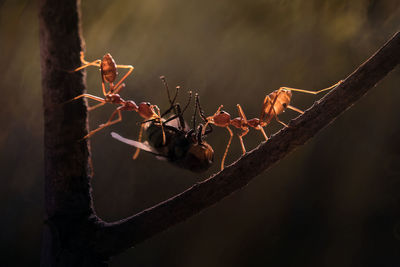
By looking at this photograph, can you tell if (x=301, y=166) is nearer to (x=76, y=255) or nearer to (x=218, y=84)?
(x=218, y=84)

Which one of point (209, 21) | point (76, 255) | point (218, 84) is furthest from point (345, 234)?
point (76, 255)

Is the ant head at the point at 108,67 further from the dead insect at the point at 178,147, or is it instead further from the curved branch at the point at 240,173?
the curved branch at the point at 240,173

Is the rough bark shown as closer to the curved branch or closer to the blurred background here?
the curved branch

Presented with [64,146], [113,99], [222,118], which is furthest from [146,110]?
[64,146]

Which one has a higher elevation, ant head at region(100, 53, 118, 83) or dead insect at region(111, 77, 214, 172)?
ant head at region(100, 53, 118, 83)

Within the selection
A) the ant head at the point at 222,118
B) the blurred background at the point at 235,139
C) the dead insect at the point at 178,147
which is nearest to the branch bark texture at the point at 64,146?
the dead insect at the point at 178,147

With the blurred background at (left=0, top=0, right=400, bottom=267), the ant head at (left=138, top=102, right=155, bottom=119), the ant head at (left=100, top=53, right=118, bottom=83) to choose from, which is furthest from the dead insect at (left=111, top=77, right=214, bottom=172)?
the blurred background at (left=0, top=0, right=400, bottom=267)
